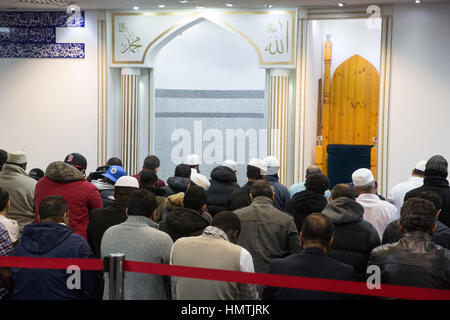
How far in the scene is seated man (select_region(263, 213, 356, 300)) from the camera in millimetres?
2324

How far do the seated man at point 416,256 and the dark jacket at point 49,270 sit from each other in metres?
1.31

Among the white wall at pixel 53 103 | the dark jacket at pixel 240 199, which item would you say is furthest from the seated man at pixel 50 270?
the white wall at pixel 53 103

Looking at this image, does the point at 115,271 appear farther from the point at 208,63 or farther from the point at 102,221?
the point at 208,63

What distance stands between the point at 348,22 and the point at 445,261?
6.93 m

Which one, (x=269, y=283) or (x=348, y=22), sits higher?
(x=348, y=22)

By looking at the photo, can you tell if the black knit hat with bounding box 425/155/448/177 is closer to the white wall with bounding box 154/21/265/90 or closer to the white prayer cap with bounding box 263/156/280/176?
the white prayer cap with bounding box 263/156/280/176

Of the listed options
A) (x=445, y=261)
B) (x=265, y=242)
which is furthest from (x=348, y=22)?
(x=445, y=261)

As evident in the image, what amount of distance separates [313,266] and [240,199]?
1.86 metres

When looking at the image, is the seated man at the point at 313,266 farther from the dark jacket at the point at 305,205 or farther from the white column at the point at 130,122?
the white column at the point at 130,122

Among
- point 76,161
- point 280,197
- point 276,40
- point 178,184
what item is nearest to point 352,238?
point 280,197

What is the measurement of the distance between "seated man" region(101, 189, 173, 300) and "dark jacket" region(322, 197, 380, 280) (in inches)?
34.4

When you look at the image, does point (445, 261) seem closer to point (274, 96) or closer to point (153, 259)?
point (153, 259)

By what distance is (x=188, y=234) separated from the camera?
3.12 metres

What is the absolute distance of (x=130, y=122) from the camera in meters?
7.96
